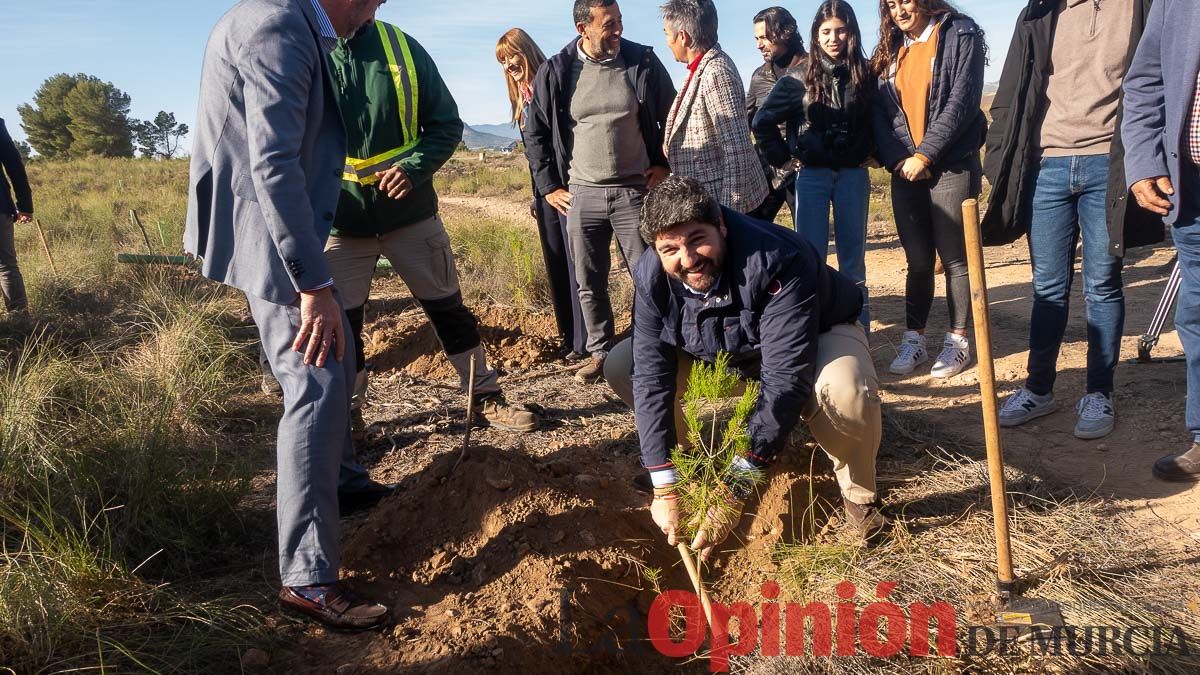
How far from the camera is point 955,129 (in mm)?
4043

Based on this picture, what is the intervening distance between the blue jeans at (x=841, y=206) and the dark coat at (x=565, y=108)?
81 cm

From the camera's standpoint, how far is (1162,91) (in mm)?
2984

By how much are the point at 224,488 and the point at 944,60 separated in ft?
12.8

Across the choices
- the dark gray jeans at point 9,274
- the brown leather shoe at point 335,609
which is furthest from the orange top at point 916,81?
the dark gray jeans at point 9,274

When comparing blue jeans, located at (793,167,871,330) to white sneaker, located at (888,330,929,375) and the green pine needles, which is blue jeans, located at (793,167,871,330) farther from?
the green pine needles

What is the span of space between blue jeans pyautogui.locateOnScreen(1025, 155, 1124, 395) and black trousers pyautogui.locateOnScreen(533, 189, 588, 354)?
2.35 m

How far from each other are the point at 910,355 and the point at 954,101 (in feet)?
4.69

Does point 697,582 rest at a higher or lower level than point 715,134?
lower

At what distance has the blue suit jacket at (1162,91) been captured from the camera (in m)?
2.83

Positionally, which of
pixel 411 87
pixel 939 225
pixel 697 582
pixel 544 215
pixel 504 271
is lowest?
pixel 697 582

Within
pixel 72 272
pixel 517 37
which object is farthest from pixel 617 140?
pixel 72 272

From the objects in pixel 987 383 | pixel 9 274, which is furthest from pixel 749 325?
pixel 9 274

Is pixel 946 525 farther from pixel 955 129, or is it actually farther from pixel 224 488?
pixel 224 488

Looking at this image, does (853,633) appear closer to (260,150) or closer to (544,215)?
(260,150)
